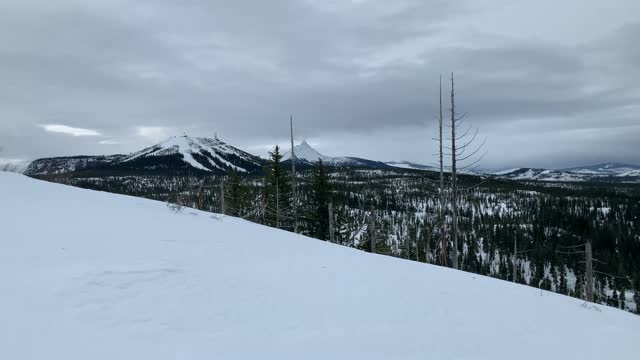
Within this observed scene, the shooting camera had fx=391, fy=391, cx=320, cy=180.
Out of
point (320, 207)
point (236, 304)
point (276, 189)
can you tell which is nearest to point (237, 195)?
point (276, 189)

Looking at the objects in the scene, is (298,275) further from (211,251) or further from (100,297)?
(100,297)

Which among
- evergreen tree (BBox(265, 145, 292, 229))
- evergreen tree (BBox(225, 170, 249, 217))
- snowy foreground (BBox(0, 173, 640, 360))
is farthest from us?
evergreen tree (BBox(225, 170, 249, 217))

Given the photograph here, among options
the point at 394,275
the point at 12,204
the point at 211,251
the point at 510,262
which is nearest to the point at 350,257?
the point at 394,275

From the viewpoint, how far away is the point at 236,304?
5.04 meters

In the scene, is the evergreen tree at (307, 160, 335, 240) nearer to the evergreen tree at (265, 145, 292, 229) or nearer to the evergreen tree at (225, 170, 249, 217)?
the evergreen tree at (265, 145, 292, 229)

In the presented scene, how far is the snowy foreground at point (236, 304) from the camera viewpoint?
3982 mm

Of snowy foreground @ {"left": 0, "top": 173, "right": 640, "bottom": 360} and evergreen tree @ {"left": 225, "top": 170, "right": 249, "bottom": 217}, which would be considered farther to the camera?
evergreen tree @ {"left": 225, "top": 170, "right": 249, "bottom": 217}

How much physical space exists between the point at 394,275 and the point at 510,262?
95547 millimetres

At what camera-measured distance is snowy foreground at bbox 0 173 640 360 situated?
13.1 feet

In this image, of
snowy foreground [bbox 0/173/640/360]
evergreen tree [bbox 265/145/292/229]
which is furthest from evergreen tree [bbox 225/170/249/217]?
snowy foreground [bbox 0/173/640/360]

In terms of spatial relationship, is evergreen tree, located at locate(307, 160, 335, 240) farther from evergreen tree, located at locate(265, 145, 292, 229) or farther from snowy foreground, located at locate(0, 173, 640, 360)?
snowy foreground, located at locate(0, 173, 640, 360)

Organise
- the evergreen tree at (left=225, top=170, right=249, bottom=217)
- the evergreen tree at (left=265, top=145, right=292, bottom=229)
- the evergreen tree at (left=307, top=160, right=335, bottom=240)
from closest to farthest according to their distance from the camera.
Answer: the evergreen tree at (left=307, top=160, right=335, bottom=240)
the evergreen tree at (left=265, top=145, right=292, bottom=229)
the evergreen tree at (left=225, top=170, right=249, bottom=217)

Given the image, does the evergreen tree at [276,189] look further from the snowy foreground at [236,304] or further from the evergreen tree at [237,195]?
the snowy foreground at [236,304]

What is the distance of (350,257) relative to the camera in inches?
345
